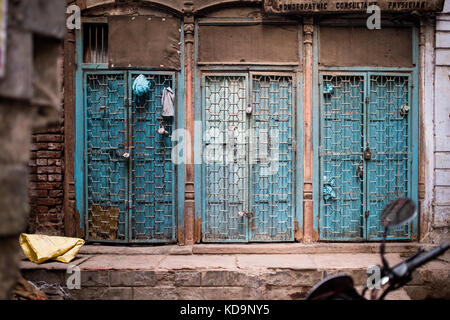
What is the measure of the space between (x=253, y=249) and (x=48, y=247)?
282cm

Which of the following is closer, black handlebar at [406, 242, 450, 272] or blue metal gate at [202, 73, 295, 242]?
black handlebar at [406, 242, 450, 272]

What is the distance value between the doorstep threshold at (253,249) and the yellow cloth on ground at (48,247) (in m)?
0.34

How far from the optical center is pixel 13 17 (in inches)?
60.8

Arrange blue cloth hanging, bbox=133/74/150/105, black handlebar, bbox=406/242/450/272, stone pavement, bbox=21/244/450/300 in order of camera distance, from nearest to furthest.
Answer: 1. black handlebar, bbox=406/242/450/272
2. stone pavement, bbox=21/244/450/300
3. blue cloth hanging, bbox=133/74/150/105

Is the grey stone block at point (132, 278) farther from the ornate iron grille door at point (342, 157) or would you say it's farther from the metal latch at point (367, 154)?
the metal latch at point (367, 154)

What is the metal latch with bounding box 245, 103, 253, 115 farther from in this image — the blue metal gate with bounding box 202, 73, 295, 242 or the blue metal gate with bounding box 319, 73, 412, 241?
the blue metal gate with bounding box 319, 73, 412, 241

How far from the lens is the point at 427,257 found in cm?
212

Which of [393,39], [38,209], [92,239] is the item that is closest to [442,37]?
[393,39]

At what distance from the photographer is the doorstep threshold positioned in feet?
15.8

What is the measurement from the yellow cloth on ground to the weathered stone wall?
5247 mm

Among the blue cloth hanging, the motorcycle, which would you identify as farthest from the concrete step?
the blue cloth hanging

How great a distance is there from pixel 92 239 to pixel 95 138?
1.54 m

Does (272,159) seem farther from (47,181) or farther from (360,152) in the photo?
(47,181)

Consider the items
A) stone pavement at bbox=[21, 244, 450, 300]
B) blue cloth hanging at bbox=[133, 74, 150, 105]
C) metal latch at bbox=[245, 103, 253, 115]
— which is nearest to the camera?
stone pavement at bbox=[21, 244, 450, 300]
